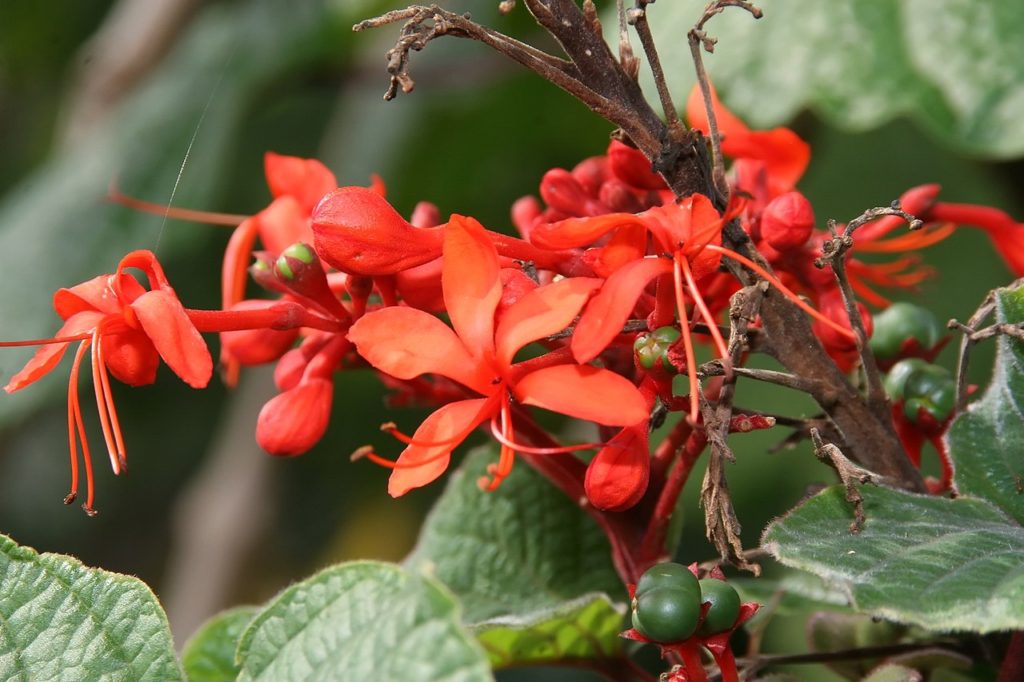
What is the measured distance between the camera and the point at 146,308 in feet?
2.63

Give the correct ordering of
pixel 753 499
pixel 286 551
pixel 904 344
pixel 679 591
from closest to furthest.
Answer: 1. pixel 679 591
2. pixel 904 344
3. pixel 753 499
4. pixel 286 551

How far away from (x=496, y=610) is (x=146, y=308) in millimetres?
510

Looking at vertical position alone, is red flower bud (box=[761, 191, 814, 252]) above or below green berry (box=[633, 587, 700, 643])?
above

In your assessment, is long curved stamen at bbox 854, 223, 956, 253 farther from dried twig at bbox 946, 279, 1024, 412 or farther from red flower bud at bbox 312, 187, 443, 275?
red flower bud at bbox 312, 187, 443, 275

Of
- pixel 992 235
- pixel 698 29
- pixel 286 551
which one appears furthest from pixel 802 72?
pixel 286 551

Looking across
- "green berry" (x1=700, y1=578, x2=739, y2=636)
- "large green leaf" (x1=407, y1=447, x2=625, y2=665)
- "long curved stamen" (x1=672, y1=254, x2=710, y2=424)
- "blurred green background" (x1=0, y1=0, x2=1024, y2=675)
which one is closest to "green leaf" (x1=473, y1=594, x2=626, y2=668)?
"large green leaf" (x1=407, y1=447, x2=625, y2=665)

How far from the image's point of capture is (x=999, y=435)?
870mm

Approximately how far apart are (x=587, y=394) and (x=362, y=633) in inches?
7.7

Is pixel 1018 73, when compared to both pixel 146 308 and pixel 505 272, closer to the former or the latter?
pixel 505 272

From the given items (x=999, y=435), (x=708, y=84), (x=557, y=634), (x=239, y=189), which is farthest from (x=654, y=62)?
(x=239, y=189)

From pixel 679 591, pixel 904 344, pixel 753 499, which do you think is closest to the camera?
pixel 679 591

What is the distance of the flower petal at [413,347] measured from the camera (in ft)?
2.52

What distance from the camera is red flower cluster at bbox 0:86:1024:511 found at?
2.45ft

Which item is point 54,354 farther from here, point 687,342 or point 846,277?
point 846,277
